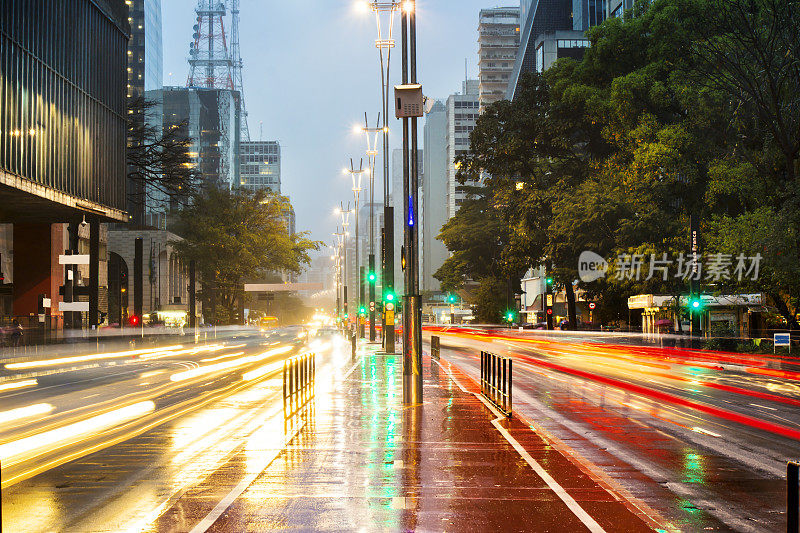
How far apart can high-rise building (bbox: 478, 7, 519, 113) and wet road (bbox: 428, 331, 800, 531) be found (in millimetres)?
151279

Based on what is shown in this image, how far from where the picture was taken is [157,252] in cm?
9350

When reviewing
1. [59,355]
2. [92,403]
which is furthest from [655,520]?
[59,355]

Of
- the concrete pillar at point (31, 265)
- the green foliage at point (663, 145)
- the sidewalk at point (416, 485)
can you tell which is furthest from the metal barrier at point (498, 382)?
the concrete pillar at point (31, 265)

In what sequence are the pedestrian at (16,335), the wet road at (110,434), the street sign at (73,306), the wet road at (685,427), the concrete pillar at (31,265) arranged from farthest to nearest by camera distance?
the concrete pillar at (31,265), the street sign at (73,306), the pedestrian at (16,335), the wet road at (685,427), the wet road at (110,434)

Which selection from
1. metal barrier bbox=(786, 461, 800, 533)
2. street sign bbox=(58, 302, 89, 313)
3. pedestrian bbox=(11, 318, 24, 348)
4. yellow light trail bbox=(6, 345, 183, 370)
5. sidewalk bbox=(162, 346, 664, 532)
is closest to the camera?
metal barrier bbox=(786, 461, 800, 533)

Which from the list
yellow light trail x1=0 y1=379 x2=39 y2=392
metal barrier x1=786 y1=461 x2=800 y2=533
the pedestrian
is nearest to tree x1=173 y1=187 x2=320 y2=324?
the pedestrian

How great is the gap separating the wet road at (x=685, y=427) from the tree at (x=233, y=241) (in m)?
56.0

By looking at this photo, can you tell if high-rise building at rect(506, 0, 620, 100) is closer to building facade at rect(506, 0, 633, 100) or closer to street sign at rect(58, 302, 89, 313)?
building facade at rect(506, 0, 633, 100)

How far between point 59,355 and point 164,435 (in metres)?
22.8

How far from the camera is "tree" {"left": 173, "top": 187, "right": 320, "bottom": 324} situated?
8588 cm

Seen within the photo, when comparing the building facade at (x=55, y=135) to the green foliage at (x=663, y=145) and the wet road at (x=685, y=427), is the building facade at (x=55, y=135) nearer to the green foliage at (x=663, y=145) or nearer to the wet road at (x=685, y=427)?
the green foliage at (x=663, y=145)

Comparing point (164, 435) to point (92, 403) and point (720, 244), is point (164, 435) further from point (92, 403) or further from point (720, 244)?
point (720, 244)

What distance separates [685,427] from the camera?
1533cm

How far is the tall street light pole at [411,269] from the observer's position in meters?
18.3
